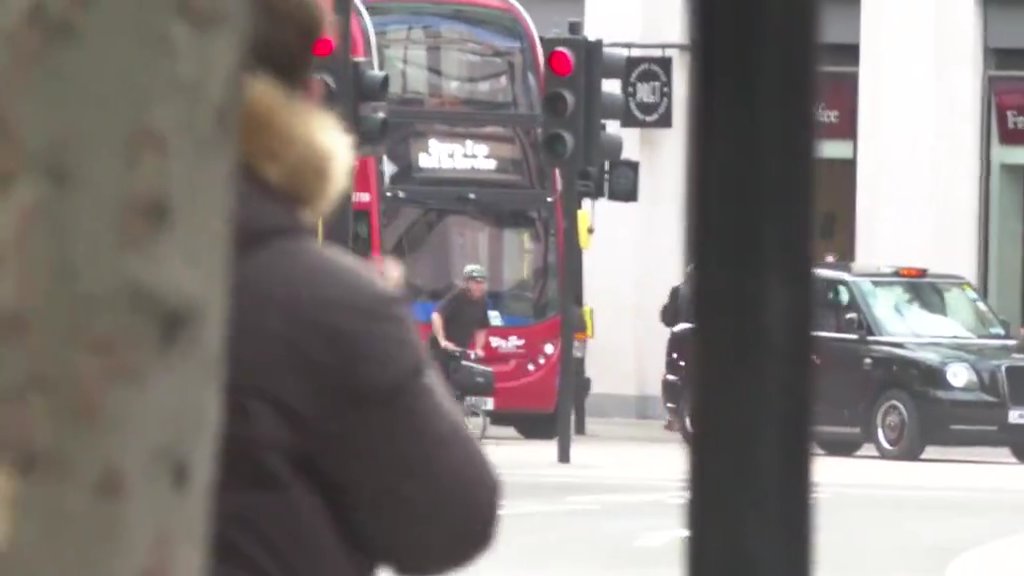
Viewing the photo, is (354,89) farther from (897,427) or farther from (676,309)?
(676,309)

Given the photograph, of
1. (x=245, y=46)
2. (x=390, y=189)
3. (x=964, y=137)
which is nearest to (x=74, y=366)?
(x=245, y=46)

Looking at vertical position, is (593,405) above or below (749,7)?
below

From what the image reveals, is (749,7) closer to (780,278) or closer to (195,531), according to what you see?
(780,278)

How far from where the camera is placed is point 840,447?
24.0 metres

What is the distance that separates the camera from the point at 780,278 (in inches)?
134

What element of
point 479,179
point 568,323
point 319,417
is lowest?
point 568,323

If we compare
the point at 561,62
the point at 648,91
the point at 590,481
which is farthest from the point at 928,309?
the point at 648,91

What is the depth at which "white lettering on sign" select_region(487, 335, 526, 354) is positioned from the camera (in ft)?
83.8

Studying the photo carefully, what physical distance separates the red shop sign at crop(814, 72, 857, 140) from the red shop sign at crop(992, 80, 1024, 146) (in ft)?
5.54

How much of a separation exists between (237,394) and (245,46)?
2.38 feet

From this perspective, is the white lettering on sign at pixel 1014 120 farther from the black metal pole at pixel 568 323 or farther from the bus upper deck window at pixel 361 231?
the black metal pole at pixel 568 323

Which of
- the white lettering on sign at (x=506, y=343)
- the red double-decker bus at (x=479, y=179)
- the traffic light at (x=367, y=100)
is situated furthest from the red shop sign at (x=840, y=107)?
the traffic light at (x=367, y=100)

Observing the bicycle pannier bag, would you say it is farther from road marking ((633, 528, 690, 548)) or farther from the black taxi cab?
road marking ((633, 528, 690, 548))

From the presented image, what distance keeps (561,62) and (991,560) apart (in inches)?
337
